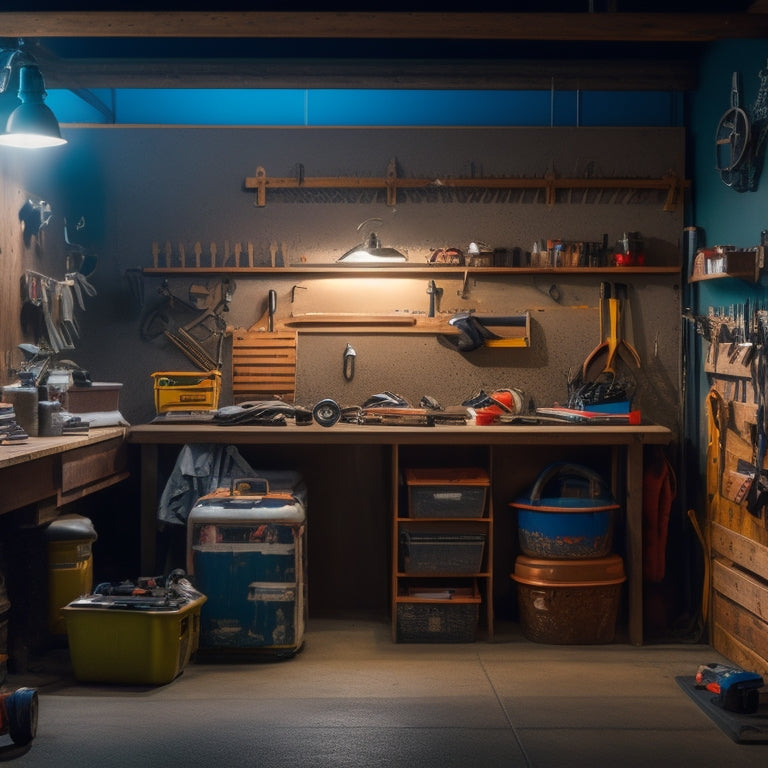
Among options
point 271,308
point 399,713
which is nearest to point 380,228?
point 271,308

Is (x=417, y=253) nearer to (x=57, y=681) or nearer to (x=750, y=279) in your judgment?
(x=750, y=279)

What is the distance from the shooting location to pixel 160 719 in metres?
3.75

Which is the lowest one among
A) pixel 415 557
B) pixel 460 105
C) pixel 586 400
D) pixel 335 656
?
pixel 335 656

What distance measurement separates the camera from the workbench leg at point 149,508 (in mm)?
4996

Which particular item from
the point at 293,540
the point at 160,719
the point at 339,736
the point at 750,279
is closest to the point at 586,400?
the point at 750,279

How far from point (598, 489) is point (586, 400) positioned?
58 centimetres

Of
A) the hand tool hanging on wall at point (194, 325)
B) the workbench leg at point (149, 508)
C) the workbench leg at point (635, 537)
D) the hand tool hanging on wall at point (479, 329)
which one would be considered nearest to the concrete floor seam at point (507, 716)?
the workbench leg at point (635, 537)

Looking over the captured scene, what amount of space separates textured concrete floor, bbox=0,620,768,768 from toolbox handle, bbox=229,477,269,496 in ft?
2.69

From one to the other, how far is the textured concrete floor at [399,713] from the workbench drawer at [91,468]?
826 mm

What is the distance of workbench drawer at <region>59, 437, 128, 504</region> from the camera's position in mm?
4324

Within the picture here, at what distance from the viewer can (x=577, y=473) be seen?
506 centimetres

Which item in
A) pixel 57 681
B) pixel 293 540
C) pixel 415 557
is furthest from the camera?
pixel 415 557

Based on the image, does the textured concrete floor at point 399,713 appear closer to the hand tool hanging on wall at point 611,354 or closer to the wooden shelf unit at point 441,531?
the wooden shelf unit at point 441,531

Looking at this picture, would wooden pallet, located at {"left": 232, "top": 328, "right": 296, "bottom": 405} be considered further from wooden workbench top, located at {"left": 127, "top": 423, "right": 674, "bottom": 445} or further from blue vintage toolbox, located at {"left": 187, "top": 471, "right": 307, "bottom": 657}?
blue vintage toolbox, located at {"left": 187, "top": 471, "right": 307, "bottom": 657}
